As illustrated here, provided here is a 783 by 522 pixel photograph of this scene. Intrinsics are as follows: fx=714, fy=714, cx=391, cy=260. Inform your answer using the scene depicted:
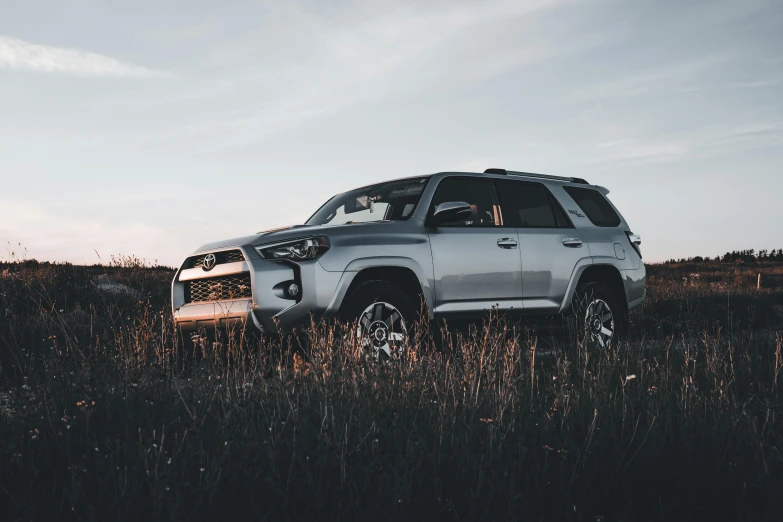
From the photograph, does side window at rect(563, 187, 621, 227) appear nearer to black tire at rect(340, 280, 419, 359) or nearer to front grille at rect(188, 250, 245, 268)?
black tire at rect(340, 280, 419, 359)

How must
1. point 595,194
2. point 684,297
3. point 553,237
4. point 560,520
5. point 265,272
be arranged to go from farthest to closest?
point 684,297 < point 595,194 < point 553,237 < point 265,272 < point 560,520

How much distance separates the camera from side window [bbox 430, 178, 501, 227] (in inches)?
278

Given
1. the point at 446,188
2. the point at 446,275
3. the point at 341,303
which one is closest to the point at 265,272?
the point at 341,303

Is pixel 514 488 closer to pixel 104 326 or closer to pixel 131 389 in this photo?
pixel 131 389

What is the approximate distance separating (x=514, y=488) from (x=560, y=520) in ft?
0.77

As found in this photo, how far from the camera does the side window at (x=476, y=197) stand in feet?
23.1

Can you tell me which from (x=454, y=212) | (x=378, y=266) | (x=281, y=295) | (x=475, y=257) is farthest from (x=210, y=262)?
(x=475, y=257)

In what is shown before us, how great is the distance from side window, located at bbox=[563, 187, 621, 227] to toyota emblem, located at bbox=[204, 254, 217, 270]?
4207 millimetres

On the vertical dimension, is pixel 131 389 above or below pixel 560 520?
above

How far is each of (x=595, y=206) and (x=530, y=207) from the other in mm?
1214

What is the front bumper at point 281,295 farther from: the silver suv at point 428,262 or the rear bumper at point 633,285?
the rear bumper at point 633,285

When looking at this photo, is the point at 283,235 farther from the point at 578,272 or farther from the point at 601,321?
the point at 601,321

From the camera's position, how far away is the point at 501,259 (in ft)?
23.2

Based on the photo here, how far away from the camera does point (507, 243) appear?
23.4 feet
